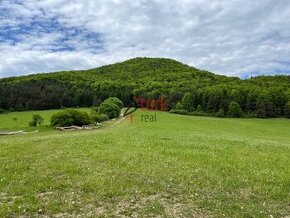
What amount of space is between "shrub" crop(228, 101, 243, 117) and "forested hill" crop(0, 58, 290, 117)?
192 centimetres

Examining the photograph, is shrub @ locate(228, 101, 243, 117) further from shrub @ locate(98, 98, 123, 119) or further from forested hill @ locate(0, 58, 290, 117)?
shrub @ locate(98, 98, 123, 119)

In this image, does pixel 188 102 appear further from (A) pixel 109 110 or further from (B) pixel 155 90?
(A) pixel 109 110

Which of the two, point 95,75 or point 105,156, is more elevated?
point 95,75

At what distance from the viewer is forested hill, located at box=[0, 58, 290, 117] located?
134 metres

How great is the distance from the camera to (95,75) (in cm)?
19450

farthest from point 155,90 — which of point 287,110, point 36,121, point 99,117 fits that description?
point 36,121

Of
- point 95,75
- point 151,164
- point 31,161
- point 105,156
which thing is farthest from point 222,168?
point 95,75

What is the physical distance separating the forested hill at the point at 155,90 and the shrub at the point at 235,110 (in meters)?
1.92

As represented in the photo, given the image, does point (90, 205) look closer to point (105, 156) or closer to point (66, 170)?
point (66, 170)

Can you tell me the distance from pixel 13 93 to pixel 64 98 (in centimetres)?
2136

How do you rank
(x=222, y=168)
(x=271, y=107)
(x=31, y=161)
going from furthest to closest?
(x=271, y=107) → (x=31, y=161) → (x=222, y=168)

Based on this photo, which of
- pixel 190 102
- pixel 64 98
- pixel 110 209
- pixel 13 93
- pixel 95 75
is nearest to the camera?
pixel 110 209

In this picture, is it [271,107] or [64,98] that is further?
[64,98]

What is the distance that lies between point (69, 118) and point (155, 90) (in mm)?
70162
